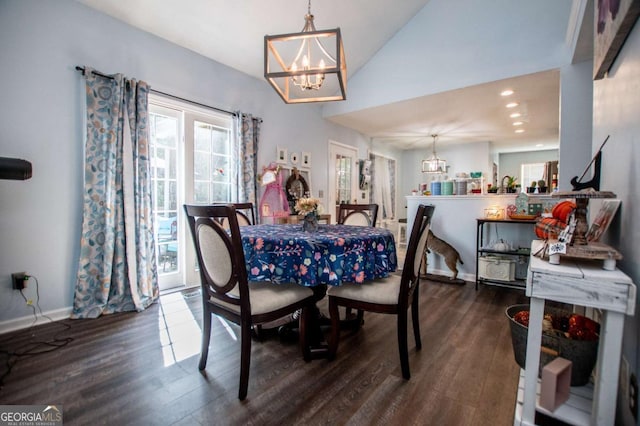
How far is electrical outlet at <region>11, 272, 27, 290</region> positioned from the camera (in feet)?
7.07

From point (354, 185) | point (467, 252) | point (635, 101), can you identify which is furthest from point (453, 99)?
point (635, 101)

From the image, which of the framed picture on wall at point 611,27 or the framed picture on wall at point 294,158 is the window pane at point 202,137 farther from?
the framed picture on wall at point 611,27

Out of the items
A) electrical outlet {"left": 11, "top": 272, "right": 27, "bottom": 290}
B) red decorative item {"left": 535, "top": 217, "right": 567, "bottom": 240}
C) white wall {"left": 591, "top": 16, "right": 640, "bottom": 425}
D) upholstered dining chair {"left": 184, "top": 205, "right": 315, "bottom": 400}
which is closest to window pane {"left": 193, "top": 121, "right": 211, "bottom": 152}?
electrical outlet {"left": 11, "top": 272, "right": 27, "bottom": 290}

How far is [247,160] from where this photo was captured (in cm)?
363

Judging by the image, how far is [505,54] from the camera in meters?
3.20

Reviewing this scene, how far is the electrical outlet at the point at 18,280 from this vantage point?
216 centimetres

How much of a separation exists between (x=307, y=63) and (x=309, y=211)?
→ 41.5 inches

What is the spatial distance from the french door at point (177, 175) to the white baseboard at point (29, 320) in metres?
0.81

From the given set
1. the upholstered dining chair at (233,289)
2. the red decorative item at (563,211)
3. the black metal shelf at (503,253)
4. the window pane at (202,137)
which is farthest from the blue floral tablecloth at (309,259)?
the black metal shelf at (503,253)

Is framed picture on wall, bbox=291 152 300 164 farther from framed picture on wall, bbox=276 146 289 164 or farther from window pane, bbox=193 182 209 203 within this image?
window pane, bbox=193 182 209 203

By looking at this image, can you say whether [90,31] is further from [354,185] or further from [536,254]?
[354,185]

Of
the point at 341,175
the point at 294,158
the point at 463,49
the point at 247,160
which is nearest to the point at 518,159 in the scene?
the point at 341,175

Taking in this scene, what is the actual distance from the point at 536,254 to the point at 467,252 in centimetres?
275

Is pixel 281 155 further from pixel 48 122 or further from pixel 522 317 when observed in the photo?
pixel 522 317
